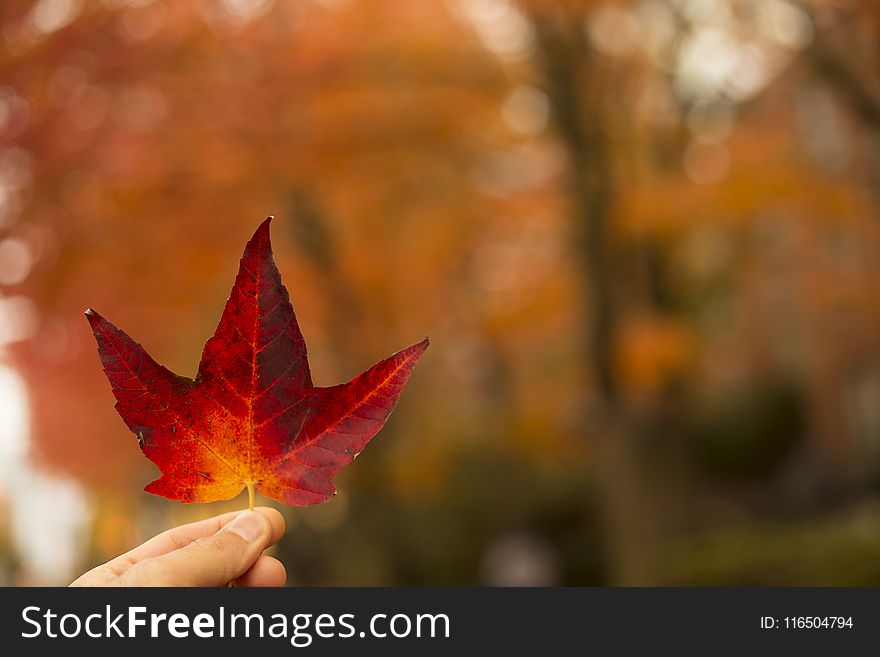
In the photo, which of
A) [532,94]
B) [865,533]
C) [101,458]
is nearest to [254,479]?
[532,94]

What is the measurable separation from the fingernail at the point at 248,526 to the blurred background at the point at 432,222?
7.90ft

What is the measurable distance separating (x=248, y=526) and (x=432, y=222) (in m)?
5.84

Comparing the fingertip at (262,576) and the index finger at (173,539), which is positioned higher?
the index finger at (173,539)

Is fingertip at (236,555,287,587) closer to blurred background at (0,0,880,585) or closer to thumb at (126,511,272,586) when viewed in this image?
thumb at (126,511,272,586)

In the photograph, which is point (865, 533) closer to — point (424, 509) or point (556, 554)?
point (556, 554)

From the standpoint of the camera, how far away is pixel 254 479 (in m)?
0.81

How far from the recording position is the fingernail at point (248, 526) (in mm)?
889

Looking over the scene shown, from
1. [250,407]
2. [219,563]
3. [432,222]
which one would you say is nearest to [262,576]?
[219,563]

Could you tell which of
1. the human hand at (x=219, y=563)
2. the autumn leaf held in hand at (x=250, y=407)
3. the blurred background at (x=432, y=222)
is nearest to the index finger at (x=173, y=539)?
the human hand at (x=219, y=563)

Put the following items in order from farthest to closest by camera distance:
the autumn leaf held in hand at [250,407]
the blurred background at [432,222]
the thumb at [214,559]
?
the blurred background at [432,222]
the thumb at [214,559]
the autumn leaf held in hand at [250,407]

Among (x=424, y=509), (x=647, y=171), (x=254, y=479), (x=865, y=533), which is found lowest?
(x=254, y=479)

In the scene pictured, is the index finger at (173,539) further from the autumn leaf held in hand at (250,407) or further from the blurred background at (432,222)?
the blurred background at (432,222)

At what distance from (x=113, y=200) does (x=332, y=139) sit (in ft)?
4.30

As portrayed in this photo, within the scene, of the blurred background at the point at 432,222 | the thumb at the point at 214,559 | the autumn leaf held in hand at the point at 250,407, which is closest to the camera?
the autumn leaf held in hand at the point at 250,407
